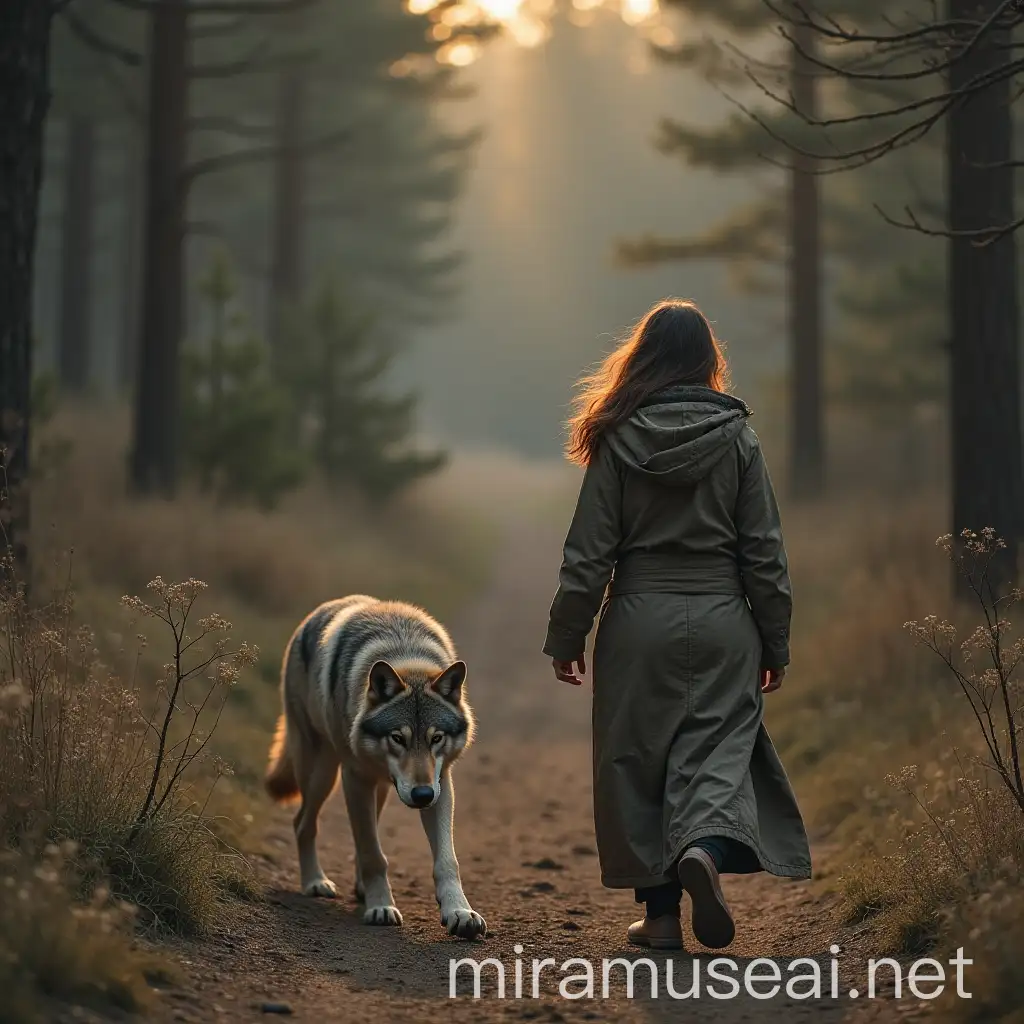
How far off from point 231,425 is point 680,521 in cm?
1091

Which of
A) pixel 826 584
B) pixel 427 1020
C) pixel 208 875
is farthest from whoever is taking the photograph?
pixel 826 584

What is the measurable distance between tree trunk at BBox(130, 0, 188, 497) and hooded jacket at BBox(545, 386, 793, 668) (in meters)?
9.98

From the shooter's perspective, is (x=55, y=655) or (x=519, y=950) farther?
(x=55, y=655)

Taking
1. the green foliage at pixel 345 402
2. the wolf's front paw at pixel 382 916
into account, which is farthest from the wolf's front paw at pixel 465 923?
the green foliage at pixel 345 402

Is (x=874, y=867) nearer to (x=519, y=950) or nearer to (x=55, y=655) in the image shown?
(x=519, y=950)

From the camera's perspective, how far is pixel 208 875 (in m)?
5.52

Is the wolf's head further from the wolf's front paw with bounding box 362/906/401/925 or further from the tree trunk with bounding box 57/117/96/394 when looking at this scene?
the tree trunk with bounding box 57/117/96/394

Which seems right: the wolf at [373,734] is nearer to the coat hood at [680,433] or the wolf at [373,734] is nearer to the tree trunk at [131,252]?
the coat hood at [680,433]

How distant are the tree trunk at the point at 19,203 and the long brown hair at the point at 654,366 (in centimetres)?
388

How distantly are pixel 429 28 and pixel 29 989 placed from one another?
69.5 ft

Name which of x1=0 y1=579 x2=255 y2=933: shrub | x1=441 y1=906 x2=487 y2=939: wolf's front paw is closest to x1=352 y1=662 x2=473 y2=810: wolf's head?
x1=441 y1=906 x2=487 y2=939: wolf's front paw

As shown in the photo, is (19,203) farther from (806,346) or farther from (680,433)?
(806,346)

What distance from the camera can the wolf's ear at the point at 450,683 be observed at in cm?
585

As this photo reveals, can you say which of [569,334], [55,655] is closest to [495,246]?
[569,334]
